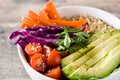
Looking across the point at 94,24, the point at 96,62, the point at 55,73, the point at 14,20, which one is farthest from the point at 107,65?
the point at 14,20

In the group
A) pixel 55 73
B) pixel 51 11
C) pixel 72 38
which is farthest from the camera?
pixel 51 11

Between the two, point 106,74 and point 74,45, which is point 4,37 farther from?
point 106,74

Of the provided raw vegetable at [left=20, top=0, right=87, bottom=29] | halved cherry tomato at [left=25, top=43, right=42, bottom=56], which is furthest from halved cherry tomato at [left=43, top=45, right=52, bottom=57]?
raw vegetable at [left=20, top=0, right=87, bottom=29]

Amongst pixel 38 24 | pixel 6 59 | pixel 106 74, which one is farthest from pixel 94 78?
pixel 6 59

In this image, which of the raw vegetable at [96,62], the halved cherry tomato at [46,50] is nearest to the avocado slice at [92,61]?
the raw vegetable at [96,62]

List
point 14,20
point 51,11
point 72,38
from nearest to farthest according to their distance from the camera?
point 72,38 < point 51,11 < point 14,20

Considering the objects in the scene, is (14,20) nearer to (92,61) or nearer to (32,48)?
(32,48)
